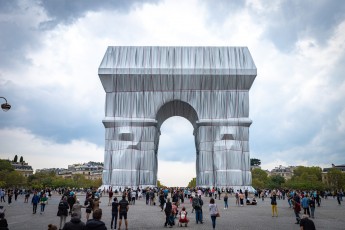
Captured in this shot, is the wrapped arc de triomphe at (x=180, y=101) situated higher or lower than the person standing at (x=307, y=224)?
higher

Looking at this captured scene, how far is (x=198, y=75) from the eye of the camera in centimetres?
4278

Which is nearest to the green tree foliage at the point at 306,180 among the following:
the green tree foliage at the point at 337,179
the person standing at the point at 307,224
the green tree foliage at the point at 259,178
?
the green tree foliage at the point at 337,179

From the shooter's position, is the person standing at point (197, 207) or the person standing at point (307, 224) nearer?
the person standing at point (307, 224)

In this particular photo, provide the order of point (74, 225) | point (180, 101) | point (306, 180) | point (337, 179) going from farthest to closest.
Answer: point (306, 180), point (337, 179), point (180, 101), point (74, 225)

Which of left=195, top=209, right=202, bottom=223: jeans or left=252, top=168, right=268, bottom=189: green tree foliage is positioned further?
left=252, top=168, right=268, bottom=189: green tree foliage

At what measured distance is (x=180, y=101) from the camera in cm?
4416

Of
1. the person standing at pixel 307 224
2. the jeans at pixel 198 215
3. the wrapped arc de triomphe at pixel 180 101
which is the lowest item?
the jeans at pixel 198 215

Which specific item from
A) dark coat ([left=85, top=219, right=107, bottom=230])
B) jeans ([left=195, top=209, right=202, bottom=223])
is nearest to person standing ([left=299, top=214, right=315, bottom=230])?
dark coat ([left=85, top=219, right=107, bottom=230])

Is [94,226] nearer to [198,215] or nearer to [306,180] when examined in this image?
[198,215]

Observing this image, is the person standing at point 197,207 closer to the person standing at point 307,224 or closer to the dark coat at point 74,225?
the person standing at point 307,224

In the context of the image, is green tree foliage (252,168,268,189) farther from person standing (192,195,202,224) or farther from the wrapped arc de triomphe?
person standing (192,195,202,224)

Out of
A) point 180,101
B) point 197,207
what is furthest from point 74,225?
point 180,101

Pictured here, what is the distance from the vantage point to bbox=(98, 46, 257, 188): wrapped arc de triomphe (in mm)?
41781

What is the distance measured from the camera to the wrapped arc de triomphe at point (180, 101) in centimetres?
4178
